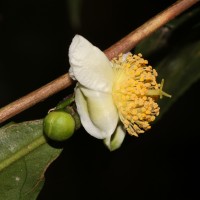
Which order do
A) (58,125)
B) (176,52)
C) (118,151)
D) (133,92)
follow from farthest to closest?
1. (118,151)
2. (176,52)
3. (133,92)
4. (58,125)

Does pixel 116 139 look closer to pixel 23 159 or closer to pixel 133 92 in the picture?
pixel 133 92

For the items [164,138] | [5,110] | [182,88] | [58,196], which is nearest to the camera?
[5,110]

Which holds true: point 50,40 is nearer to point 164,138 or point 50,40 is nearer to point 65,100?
point 164,138

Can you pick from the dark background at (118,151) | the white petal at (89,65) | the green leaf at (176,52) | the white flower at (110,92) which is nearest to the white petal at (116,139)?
the white flower at (110,92)

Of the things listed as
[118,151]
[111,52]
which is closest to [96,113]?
[111,52]

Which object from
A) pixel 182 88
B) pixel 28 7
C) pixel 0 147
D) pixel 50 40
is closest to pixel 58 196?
pixel 50 40

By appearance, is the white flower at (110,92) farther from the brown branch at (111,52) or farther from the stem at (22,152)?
the stem at (22,152)
